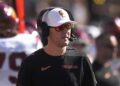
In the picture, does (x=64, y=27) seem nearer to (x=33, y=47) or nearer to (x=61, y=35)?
(x=61, y=35)

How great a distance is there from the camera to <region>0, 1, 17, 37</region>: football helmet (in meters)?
7.41

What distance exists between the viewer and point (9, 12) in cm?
753

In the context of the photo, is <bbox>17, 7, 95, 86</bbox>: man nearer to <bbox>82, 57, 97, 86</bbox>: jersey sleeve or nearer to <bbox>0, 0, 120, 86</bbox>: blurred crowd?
<bbox>82, 57, 97, 86</bbox>: jersey sleeve

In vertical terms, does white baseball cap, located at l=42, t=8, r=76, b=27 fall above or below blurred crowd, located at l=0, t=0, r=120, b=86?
above

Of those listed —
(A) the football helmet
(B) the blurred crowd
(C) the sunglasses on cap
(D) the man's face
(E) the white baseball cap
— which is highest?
(E) the white baseball cap

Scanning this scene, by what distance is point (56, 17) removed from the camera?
19.6ft

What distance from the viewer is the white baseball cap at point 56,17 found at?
5.93 m

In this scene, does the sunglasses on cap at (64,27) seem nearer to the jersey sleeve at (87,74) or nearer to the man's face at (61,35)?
the man's face at (61,35)

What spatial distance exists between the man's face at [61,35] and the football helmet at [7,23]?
1516 millimetres

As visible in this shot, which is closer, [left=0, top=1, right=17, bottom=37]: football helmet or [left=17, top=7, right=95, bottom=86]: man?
[left=17, top=7, right=95, bottom=86]: man

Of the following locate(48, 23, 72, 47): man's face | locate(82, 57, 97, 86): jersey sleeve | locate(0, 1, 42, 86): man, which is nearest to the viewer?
locate(48, 23, 72, 47): man's face

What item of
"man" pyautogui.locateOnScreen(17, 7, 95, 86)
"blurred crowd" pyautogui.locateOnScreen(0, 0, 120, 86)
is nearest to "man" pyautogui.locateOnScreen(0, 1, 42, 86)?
"blurred crowd" pyautogui.locateOnScreen(0, 0, 120, 86)

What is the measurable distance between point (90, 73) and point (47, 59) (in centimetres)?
37

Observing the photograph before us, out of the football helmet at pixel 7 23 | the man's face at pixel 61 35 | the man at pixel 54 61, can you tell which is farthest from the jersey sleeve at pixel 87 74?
the football helmet at pixel 7 23
